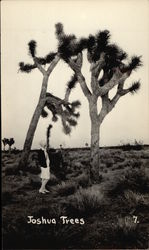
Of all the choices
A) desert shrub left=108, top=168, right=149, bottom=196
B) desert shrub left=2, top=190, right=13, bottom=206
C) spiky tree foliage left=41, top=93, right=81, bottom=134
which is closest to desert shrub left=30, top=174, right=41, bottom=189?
desert shrub left=2, top=190, right=13, bottom=206

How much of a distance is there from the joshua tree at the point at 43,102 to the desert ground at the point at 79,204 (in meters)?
0.27

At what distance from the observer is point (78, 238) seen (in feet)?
16.8

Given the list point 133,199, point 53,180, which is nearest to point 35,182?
point 53,180

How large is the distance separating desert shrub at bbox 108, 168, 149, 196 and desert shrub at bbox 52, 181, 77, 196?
25.9 inches

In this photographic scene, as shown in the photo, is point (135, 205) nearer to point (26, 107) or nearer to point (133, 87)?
point (133, 87)

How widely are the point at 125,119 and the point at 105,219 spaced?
1.74 meters

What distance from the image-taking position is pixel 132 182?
599cm

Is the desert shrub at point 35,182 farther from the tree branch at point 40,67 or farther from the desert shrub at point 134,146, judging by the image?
the tree branch at point 40,67

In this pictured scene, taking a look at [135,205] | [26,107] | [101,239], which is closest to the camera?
[101,239]

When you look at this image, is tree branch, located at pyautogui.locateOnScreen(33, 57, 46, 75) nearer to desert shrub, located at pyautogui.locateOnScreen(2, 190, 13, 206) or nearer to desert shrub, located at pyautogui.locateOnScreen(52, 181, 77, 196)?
desert shrub, located at pyautogui.locateOnScreen(52, 181, 77, 196)

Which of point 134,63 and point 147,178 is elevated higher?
point 134,63

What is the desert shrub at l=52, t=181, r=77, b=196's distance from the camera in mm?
5773

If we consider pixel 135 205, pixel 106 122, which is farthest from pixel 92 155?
pixel 135 205

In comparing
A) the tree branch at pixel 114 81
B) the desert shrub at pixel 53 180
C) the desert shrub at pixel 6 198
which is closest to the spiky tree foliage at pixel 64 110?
the tree branch at pixel 114 81
